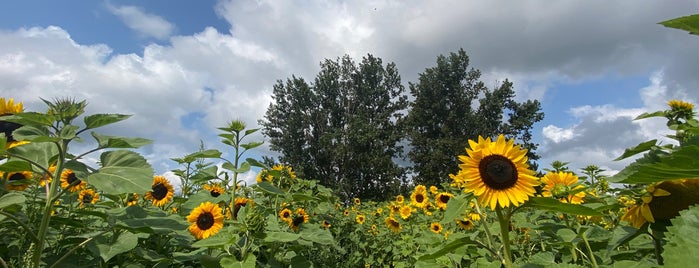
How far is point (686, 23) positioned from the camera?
55 centimetres

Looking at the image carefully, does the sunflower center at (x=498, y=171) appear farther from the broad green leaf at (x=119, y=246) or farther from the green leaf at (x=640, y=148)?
the broad green leaf at (x=119, y=246)

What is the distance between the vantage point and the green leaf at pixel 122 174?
1146 millimetres

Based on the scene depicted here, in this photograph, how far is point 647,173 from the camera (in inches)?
23.2

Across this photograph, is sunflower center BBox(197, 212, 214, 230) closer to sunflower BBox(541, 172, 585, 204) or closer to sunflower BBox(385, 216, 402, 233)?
sunflower BBox(541, 172, 585, 204)

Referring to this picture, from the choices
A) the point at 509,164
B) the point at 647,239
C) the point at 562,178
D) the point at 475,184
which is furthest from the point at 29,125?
the point at 562,178

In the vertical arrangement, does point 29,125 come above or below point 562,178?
above

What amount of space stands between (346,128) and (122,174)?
2659cm

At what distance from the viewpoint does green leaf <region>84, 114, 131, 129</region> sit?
4.39ft

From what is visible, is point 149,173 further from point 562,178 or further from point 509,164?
point 562,178

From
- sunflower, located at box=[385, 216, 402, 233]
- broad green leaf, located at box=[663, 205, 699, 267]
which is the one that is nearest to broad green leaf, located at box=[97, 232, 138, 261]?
broad green leaf, located at box=[663, 205, 699, 267]

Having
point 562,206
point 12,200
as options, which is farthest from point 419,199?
point 12,200

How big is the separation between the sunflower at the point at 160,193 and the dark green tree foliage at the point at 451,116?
2230 cm

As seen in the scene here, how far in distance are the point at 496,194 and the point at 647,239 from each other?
1.34ft

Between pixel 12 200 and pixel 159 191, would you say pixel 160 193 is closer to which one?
pixel 159 191
